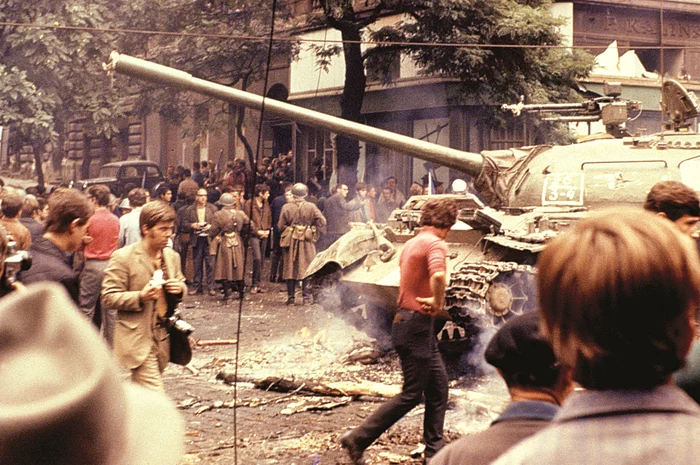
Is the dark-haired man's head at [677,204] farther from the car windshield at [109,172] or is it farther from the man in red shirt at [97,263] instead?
the car windshield at [109,172]

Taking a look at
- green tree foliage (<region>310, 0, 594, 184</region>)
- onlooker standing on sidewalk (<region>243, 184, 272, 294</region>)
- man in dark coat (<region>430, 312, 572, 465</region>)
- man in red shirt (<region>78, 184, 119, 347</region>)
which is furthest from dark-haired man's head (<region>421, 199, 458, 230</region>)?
green tree foliage (<region>310, 0, 594, 184</region>)

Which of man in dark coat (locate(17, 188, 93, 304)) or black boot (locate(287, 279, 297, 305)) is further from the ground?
man in dark coat (locate(17, 188, 93, 304))

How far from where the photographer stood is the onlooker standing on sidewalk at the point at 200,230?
686 inches

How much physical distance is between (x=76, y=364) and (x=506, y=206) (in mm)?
9972

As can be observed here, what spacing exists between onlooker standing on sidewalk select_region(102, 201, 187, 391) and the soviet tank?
374 cm

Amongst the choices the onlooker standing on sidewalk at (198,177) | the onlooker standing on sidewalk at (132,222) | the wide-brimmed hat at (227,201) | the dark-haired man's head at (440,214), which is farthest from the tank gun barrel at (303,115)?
the onlooker standing on sidewalk at (198,177)

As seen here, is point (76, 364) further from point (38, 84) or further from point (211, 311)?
point (38, 84)

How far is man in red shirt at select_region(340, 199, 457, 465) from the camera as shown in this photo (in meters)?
6.68

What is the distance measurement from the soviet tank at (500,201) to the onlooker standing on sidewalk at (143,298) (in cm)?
374

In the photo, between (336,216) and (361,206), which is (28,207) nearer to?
(336,216)

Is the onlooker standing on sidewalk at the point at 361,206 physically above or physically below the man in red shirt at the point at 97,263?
above

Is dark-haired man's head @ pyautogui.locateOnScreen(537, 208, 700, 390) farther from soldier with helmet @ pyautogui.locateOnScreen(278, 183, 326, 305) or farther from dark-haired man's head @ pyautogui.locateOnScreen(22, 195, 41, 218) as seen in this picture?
soldier with helmet @ pyautogui.locateOnScreen(278, 183, 326, 305)

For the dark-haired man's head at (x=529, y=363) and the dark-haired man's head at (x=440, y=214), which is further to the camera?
the dark-haired man's head at (x=440, y=214)

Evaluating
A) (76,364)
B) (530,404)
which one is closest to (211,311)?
(530,404)
